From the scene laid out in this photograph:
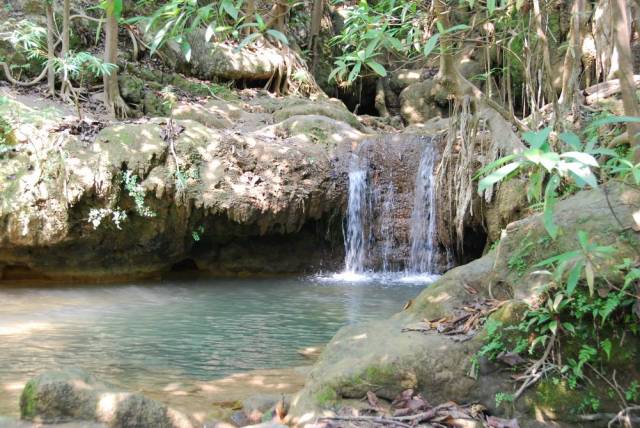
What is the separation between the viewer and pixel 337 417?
3.28 metres

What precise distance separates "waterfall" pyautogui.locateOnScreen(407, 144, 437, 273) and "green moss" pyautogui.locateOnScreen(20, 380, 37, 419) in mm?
7367

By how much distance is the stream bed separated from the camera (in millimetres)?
4840

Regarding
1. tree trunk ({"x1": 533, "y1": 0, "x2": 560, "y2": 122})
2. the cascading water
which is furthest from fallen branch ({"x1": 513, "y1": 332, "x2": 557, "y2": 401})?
the cascading water

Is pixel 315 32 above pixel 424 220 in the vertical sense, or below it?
above

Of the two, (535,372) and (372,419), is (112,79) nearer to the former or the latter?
(372,419)

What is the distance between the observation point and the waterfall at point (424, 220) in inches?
386

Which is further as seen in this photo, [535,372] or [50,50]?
[50,50]

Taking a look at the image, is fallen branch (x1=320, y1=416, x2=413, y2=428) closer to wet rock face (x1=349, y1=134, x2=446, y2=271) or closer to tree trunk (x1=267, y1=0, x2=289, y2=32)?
tree trunk (x1=267, y1=0, x2=289, y2=32)

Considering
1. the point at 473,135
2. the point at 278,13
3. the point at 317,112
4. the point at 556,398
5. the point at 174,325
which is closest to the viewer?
the point at 556,398

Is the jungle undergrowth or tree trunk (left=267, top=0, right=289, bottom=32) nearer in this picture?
tree trunk (left=267, top=0, right=289, bottom=32)

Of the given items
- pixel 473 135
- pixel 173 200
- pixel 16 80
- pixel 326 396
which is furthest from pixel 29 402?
pixel 16 80

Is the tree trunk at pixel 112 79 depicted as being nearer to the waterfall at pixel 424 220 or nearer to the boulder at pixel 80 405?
the waterfall at pixel 424 220

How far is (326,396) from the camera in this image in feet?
11.5

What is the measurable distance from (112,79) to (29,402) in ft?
28.0
